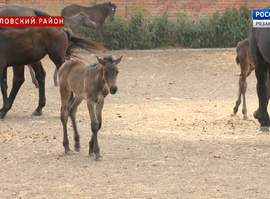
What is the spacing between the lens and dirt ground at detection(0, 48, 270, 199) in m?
5.00

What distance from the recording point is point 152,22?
1762cm

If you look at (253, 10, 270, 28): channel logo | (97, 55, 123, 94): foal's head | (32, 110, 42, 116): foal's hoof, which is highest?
(253, 10, 270, 28): channel logo

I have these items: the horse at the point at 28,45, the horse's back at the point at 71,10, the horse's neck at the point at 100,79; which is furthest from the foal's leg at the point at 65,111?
the horse's back at the point at 71,10

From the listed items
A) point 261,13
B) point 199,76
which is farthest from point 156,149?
point 199,76

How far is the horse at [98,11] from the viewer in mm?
16906

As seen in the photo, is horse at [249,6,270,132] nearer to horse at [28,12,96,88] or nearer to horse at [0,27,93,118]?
horse at [0,27,93,118]

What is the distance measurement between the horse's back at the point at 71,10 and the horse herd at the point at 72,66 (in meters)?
5.09

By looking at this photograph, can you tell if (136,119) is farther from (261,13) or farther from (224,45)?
(224,45)

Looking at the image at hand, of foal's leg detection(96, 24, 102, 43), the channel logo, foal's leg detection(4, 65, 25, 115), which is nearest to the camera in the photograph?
the channel logo

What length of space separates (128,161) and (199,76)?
7.96m

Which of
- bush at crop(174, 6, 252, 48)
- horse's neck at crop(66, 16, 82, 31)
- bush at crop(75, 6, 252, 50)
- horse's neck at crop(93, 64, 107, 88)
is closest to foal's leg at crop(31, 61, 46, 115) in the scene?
horse's neck at crop(93, 64, 107, 88)

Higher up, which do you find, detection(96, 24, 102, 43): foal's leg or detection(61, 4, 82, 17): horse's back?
detection(61, 4, 82, 17): horse's back

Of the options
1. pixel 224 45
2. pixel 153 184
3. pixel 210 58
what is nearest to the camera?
pixel 153 184

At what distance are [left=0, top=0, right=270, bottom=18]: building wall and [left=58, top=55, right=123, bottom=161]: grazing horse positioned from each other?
11515 mm
